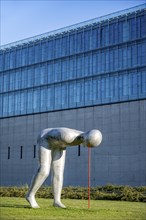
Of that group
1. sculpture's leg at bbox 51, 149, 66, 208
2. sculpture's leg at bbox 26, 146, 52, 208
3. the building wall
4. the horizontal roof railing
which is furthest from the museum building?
sculpture's leg at bbox 26, 146, 52, 208

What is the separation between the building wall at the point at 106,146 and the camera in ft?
179

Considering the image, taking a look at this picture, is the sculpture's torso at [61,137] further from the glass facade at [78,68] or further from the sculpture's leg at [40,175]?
the glass facade at [78,68]

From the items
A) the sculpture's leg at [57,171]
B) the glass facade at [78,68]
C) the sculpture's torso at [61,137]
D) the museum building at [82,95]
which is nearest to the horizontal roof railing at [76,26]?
the museum building at [82,95]

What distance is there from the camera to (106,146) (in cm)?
5647

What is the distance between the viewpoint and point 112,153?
56125 mm

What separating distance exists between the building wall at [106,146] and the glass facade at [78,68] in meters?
1.24

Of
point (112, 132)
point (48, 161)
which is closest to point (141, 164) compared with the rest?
point (112, 132)

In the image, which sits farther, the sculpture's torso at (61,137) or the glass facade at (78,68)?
the glass facade at (78,68)

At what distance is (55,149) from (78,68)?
45.2 meters

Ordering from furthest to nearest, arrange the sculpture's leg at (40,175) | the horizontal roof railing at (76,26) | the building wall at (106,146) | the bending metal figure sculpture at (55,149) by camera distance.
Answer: the horizontal roof railing at (76,26) < the building wall at (106,146) < the sculpture's leg at (40,175) < the bending metal figure sculpture at (55,149)

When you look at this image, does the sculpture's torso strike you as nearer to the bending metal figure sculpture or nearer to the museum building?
the bending metal figure sculpture

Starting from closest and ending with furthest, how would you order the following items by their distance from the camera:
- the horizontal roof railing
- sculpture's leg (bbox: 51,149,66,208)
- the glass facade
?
sculpture's leg (bbox: 51,149,66,208)
the glass facade
the horizontal roof railing

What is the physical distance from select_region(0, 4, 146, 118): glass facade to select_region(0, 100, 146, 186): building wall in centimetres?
124

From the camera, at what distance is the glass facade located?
184 ft
